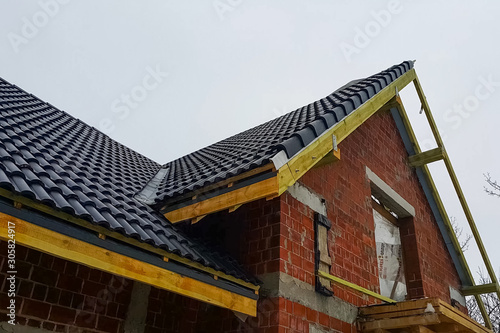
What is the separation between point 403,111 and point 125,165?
5.84 metres

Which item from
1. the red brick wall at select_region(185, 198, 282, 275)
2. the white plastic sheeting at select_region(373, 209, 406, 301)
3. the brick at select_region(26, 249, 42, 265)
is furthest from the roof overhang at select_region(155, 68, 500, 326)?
the white plastic sheeting at select_region(373, 209, 406, 301)

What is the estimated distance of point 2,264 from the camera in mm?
3535

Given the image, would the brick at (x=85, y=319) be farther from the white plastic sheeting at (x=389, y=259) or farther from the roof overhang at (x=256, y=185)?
the white plastic sheeting at (x=389, y=259)

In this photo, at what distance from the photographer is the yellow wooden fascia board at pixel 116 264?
2885 millimetres

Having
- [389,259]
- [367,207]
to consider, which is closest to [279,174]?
[367,207]

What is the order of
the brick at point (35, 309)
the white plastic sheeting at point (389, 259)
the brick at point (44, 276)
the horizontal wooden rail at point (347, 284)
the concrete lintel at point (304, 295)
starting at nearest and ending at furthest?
the brick at point (35, 309) → the brick at point (44, 276) → the concrete lintel at point (304, 295) → the horizontal wooden rail at point (347, 284) → the white plastic sheeting at point (389, 259)

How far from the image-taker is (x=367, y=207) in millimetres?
6859

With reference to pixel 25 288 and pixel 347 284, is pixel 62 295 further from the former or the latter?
pixel 347 284

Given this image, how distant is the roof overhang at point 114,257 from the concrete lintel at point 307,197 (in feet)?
4.65

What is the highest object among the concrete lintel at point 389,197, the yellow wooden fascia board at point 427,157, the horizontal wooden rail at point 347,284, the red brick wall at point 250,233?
the yellow wooden fascia board at point 427,157

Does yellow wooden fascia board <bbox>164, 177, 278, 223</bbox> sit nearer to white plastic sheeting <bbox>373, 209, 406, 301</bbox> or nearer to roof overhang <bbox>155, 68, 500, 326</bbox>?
roof overhang <bbox>155, 68, 500, 326</bbox>

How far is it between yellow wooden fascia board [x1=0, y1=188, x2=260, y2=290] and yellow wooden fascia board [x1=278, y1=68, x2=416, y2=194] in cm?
106

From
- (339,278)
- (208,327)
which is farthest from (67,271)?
(339,278)

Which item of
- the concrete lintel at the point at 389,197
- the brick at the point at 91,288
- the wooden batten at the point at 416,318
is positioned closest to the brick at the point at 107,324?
the brick at the point at 91,288
